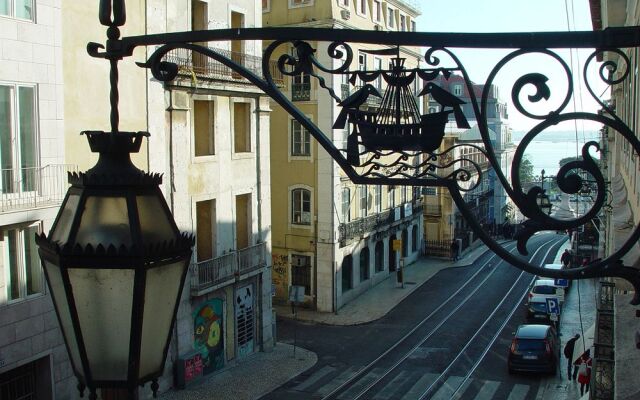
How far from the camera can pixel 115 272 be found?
3.10 m

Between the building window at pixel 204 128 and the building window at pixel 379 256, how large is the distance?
56.3 feet

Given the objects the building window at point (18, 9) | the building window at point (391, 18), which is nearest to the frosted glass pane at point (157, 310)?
the building window at point (18, 9)

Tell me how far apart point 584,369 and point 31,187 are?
16.5 meters

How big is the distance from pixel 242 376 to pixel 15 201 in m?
10.7

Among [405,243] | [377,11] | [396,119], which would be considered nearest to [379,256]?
[405,243]

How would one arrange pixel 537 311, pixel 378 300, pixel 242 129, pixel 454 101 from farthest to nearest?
pixel 378 300 → pixel 537 311 → pixel 242 129 → pixel 454 101

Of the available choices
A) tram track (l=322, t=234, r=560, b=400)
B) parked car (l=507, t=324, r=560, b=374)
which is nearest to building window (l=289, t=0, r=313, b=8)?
tram track (l=322, t=234, r=560, b=400)

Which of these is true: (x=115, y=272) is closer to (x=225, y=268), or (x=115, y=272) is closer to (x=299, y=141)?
(x=225, y=268)

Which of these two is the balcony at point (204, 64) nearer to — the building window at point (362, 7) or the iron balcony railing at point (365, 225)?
the iron balcony railing at point (365, 225)

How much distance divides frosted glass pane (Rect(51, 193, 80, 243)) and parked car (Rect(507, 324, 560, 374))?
21622 millimetres

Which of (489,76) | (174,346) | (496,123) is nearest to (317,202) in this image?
(174,346)

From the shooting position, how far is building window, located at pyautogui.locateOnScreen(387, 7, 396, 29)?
4009 centimetres

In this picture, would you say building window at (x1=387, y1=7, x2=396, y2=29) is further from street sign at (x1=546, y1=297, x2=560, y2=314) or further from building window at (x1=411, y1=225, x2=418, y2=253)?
street sign at (x1=546, y1=297, x2=560, y2=314)

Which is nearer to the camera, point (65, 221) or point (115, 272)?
point (115, 272)
